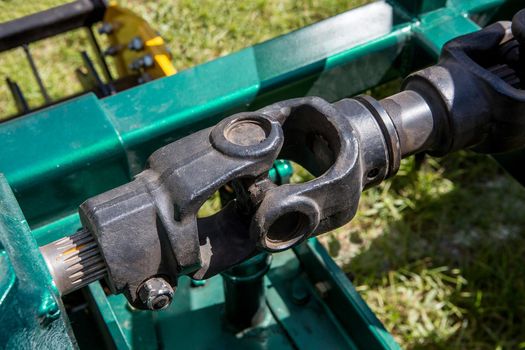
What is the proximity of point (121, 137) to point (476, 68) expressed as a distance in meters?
0.65

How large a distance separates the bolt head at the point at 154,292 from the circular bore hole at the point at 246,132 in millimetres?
207

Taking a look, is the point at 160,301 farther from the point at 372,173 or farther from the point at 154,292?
the point at 372,173

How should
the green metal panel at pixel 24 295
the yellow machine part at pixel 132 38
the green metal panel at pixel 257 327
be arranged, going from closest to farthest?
the green metal panel at pixel 24 295 < the green metal panel at pixel 257 327 < the yellow machine part at pixel 132 38

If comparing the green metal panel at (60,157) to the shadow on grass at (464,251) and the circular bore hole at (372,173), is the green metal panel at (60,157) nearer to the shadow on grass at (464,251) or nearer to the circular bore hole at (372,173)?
the circular bore hole at (372,173)

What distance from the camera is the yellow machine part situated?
5.64 ft

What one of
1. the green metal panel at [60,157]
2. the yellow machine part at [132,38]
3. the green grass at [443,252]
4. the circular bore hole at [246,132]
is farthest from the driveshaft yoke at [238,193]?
the green grass at [443,252]

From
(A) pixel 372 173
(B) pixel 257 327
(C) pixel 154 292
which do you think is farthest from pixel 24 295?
(B) pixel 257 327

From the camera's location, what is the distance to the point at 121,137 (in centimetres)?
127

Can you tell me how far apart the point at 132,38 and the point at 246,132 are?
1095 millimetres

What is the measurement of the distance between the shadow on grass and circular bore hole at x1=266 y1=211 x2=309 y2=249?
3.66ft

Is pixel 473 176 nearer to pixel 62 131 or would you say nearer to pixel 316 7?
pixel 316 7

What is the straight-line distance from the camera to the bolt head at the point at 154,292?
859 mm

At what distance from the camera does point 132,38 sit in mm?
1864

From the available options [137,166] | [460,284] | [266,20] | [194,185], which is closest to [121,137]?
[137,166]
